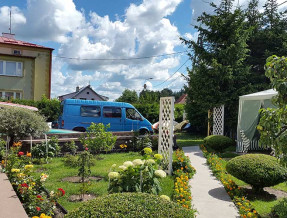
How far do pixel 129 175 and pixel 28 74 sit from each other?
2121cm

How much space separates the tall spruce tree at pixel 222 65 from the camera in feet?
43.2

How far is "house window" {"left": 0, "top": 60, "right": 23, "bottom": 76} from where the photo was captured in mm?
21469

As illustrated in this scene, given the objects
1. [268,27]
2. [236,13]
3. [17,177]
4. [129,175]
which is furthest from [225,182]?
[268,27]

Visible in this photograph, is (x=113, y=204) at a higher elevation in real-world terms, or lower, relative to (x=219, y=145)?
higher

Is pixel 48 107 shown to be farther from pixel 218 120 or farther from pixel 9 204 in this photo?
pixel 9 204

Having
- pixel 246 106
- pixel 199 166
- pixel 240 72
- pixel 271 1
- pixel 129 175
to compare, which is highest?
pixel 271 1

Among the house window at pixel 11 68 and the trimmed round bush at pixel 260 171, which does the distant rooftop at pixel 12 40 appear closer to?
the house window at pixel 11 68

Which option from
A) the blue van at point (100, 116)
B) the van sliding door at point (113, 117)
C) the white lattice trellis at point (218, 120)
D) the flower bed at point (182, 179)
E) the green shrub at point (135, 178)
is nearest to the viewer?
the green shrub at point (135, 178)

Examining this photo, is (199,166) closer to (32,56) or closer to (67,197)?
(67,197)

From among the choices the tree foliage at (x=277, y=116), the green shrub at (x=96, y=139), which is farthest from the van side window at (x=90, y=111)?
the tree foliage at (x=277, y=116)

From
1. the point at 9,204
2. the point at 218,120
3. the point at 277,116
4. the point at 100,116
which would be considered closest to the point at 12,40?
the point at 100,116

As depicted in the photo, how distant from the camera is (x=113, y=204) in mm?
→ 2383

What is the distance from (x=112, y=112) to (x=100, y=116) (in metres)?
0.71

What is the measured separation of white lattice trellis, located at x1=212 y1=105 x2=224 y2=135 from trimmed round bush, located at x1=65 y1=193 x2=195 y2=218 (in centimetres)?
1071
